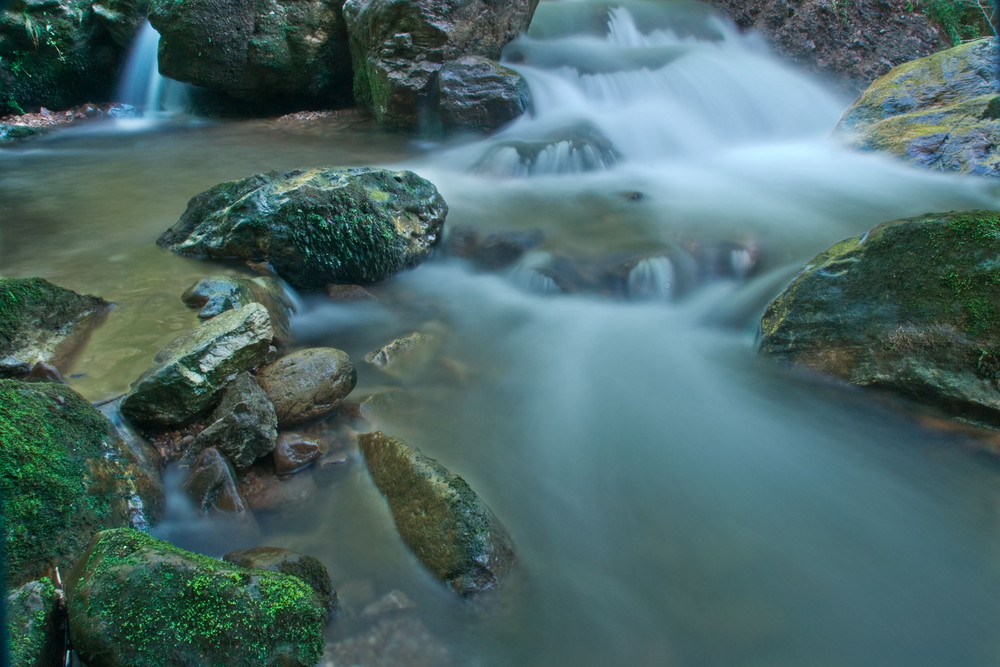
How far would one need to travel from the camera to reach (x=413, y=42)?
878 cm

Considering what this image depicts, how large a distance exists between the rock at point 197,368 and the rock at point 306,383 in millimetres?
179

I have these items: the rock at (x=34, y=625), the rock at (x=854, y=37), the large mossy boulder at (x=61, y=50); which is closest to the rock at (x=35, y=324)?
the rock at (x=34, y=625)

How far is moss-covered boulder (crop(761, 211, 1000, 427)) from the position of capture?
339cm

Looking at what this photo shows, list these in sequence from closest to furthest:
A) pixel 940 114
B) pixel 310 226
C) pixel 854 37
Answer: pixel 310 226 < pixel 940 114 < pixel 854 37

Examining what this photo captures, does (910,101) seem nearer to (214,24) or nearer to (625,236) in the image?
(625,236)

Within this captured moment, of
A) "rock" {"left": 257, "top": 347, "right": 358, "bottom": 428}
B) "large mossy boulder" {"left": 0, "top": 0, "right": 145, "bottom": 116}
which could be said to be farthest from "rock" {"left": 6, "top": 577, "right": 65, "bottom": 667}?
"large mossy boulder" {"left": 0, "top": 0, "right": 145, "bottom": 116}

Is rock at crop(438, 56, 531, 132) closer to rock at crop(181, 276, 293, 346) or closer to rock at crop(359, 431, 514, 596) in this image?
rock at crop(181, 276, 293, 346)

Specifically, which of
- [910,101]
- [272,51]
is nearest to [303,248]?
[272,51]

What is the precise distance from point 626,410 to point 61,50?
11.9 meters

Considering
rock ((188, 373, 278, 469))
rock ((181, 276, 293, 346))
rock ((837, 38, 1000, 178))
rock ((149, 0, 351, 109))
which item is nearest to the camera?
rock ((188, 373, 278, 469))

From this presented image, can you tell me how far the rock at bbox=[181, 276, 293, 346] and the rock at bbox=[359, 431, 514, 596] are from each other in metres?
1.63

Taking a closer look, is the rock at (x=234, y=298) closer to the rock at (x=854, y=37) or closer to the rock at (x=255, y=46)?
the rock at (x=255, y=46)

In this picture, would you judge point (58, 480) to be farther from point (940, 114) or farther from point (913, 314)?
A: point (940, 114)

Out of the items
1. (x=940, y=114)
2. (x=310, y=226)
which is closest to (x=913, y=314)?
(x=310, y=226)
